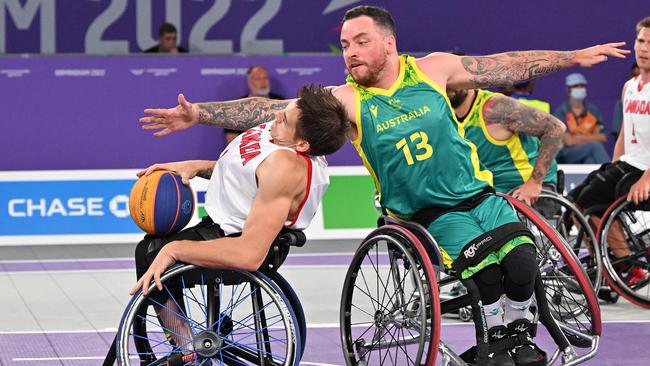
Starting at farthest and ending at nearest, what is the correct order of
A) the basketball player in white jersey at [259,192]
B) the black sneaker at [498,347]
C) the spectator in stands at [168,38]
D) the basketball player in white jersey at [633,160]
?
the spectator in stands at [168,38] < the basketball player in white jersey at [633,160] < the black sneaker at [498,347] < the basketball player in white jersey at [259,192]

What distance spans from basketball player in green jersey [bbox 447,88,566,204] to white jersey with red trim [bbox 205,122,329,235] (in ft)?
7.08

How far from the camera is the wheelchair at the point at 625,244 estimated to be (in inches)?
299

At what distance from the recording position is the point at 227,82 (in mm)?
12281

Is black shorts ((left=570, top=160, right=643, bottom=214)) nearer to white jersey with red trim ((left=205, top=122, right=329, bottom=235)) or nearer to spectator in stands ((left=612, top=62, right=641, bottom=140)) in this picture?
white jersey with red trim ((left=205, top=122, right=329, bottom=235))

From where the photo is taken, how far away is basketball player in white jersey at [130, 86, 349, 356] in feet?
15.7

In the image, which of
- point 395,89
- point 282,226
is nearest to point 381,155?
point 395,89

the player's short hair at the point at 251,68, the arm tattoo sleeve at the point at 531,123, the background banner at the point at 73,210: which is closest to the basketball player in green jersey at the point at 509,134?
the arm tattoo sleeve at the point at 531,123

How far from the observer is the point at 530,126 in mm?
7168

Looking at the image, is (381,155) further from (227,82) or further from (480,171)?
A: (227,82)

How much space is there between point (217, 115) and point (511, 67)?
1.29 m

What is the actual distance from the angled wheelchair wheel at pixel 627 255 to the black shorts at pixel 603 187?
0.16 m

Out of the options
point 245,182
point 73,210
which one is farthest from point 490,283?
point 73,210

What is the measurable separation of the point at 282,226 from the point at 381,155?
2.06 ft

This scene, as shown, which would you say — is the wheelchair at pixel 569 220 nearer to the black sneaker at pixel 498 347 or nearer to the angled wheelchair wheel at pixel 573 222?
the angled wheelchair wheel at pixel 573 222
